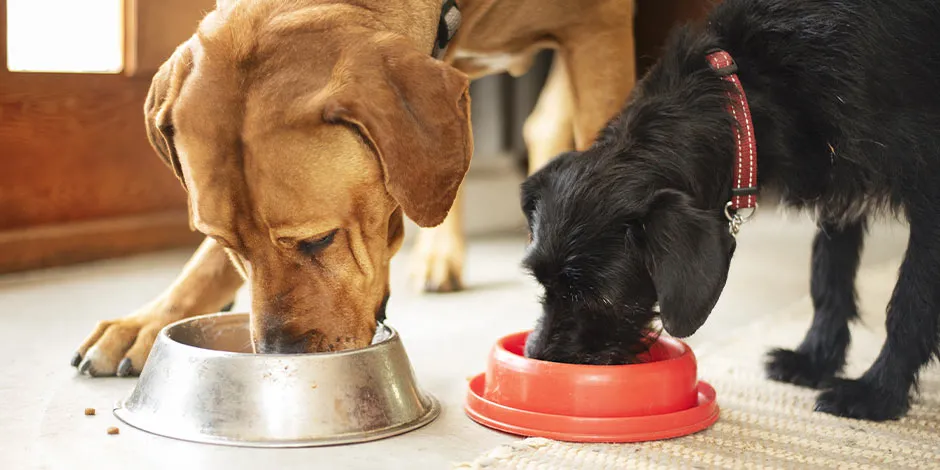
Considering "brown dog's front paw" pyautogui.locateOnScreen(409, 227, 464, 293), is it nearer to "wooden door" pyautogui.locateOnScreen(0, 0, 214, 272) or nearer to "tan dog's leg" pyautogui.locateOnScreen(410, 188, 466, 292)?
"tan dog's leg" pyautogui.locateOnScreen(410, 188, 466, 292)

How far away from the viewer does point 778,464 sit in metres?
1.81

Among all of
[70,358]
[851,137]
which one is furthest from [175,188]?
[851,137]

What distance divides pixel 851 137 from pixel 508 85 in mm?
4160

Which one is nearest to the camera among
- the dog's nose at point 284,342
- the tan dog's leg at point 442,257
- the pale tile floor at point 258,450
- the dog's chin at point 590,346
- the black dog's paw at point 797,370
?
the pale tile floor at point 258,450

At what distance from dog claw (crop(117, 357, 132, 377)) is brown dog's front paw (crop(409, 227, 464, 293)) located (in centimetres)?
136

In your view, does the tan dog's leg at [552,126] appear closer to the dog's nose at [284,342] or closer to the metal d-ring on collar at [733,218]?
the metal d-ring on collar at [733,218]

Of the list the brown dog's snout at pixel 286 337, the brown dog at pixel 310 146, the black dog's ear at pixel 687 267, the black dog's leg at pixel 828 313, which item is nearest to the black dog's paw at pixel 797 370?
the black dog's leg at pixel 828 313

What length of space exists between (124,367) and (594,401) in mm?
1054

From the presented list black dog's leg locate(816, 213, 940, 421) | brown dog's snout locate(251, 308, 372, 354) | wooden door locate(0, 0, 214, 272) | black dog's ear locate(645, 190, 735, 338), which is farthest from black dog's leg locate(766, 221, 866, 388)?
Answer: wooden door locate(0, 0, 214, 272)

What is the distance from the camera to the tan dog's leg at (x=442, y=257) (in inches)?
138

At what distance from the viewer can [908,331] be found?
2068mm

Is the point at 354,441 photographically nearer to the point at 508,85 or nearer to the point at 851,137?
the point at 851,137

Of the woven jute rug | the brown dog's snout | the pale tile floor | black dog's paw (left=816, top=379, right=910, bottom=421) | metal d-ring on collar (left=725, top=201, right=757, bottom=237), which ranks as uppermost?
metal d-ring on collar (left=725, top=201, right=757, bottom=237)

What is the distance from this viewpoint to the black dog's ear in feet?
5.84
